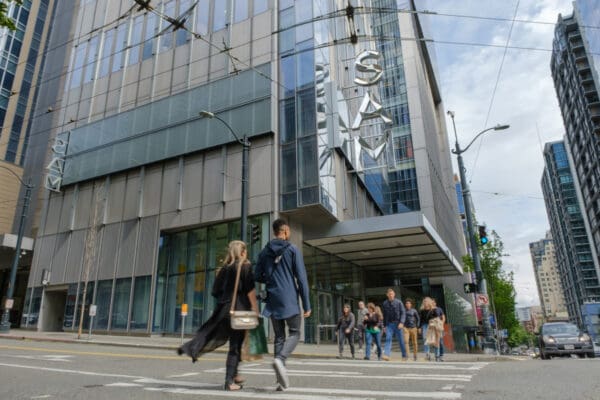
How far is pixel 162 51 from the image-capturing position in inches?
1008

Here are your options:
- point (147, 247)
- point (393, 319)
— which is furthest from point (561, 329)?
point (147, 247)

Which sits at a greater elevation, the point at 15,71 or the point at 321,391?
the point at 15,71

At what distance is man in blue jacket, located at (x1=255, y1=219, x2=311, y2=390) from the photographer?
4.44 metres

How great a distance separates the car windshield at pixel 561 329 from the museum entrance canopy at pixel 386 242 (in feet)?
20.4

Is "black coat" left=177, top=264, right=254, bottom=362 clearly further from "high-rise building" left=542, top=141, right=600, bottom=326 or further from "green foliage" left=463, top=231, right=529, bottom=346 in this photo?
"high-rise building" left=542, top=141, right=600, bottom=326

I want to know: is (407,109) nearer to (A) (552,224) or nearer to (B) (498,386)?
(B) (498,386)

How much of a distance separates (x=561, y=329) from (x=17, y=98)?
172ft

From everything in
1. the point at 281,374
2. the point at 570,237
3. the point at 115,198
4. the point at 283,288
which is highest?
the point at 570,237

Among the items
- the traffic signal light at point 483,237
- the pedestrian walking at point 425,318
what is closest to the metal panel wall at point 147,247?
the pedestrian walking at point 425,318

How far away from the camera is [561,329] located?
15.9 m

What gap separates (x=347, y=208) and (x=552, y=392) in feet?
60.4

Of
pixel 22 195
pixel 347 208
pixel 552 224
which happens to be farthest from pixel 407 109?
pixel 552 224

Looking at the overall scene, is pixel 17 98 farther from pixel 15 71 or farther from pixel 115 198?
pixel 115 198

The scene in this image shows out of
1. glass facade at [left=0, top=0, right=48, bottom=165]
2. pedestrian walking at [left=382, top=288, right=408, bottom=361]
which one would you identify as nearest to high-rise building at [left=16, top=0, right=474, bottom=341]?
pedestrian walking at [left=382, top=288, right=408, bottom=361]
